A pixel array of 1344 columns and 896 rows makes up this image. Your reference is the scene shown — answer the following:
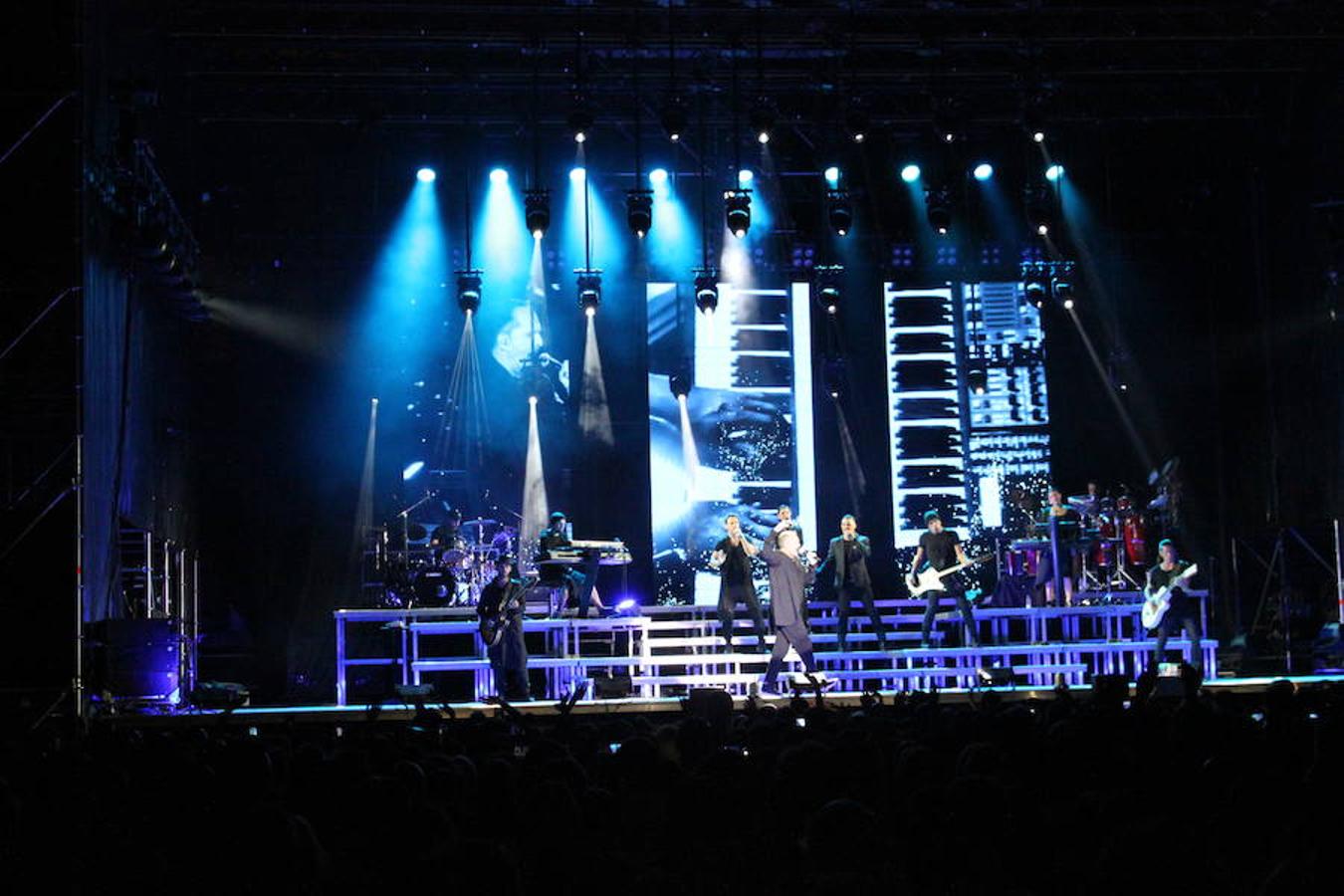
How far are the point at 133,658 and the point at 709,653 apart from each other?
7.65 metres

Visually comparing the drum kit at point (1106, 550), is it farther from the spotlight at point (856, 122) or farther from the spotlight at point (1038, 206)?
the spotlight at point (856, 122)

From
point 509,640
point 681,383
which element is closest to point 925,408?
point 681,383

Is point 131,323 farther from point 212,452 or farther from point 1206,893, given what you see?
point 1206,893

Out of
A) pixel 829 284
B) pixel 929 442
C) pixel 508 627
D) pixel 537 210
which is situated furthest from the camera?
pixel 929 442

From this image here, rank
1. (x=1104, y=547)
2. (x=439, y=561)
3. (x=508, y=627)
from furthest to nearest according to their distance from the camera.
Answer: (x=1104, y=547) < (x=439, y=561) < (x=508, y=627)

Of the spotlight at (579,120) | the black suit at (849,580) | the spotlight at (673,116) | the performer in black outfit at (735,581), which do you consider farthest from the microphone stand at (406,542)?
the spotlight at (673,116)

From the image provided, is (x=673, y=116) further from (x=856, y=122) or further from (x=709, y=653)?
(x=709, y=653)

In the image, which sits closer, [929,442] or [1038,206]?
[1038,206]

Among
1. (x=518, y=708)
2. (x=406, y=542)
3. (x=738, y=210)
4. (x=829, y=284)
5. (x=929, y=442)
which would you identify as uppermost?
(x=738, y=210)

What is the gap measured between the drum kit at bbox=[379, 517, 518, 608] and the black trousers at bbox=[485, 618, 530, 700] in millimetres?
2983

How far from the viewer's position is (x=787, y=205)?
24.9 metres

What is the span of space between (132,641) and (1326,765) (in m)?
13.2

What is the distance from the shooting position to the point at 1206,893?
4238 mm

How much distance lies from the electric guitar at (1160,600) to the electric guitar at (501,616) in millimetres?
7397
